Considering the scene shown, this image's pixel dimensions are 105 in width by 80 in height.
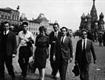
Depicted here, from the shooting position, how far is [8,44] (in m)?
7.18

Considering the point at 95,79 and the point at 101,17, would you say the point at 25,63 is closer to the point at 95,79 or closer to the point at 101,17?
the point at 95,79

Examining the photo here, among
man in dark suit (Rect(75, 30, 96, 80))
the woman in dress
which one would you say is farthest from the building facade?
man in dark suit (Rect(75, 30, 96, 80))

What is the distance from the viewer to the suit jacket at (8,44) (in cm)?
715

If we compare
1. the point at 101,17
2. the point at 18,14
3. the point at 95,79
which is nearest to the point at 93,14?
the point at 101,17

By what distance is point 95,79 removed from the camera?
849 centimetres

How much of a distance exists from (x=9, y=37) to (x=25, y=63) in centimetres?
112

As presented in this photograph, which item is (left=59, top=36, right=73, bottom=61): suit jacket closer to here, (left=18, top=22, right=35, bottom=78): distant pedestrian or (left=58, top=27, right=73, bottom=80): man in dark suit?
(left=58, top=27, right=73, bottom=80): man in dark suit

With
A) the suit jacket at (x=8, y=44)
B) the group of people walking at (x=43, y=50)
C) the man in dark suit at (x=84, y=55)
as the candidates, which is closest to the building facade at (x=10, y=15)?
the group of people walking at (x=43, y=50)

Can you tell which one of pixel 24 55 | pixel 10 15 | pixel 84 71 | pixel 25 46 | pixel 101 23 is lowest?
pixel 101 23

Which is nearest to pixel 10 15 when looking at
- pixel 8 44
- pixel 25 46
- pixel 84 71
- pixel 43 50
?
pixel 25 46

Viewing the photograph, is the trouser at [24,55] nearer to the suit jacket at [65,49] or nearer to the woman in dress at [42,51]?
the woman in dress at [42,51]

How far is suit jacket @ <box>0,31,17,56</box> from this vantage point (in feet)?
23.5

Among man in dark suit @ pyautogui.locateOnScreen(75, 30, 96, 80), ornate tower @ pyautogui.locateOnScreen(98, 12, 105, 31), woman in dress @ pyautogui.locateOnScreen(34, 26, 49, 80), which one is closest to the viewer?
man in dark suit @ pyautogui.locateOnScreen(75, 30, 96, 80)

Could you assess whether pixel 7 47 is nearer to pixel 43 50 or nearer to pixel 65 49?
pixel 43 50
